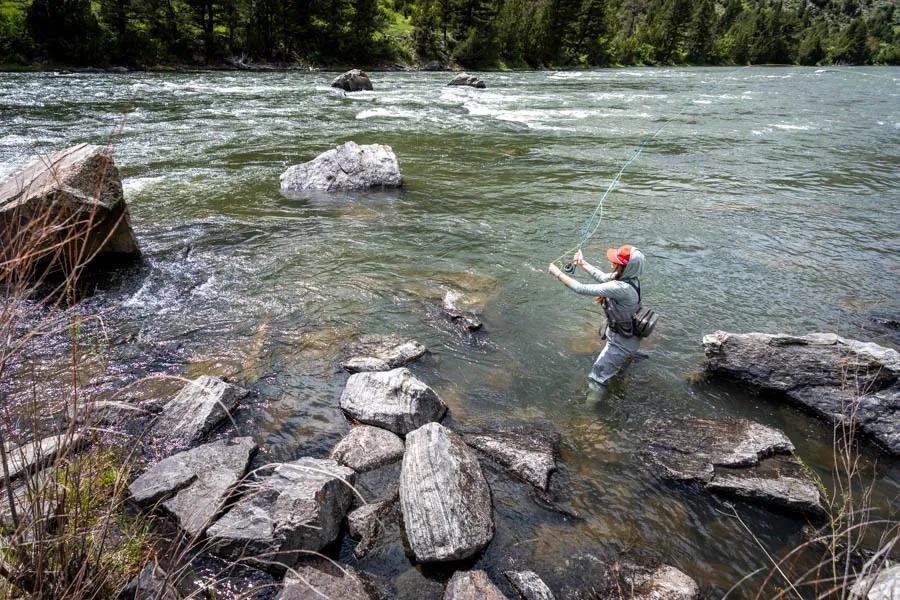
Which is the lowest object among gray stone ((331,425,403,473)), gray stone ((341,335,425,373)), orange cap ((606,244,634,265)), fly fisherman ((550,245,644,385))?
gray stone ((331,425,403,473))

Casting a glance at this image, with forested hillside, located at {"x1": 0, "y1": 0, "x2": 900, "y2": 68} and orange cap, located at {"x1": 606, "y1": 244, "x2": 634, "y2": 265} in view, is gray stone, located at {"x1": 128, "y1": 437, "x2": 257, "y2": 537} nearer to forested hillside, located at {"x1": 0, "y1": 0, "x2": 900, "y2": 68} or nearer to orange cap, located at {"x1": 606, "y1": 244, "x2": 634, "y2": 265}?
orange cap, located at {"x1": 606, "y1": 244, "x2": 634, "y2": 265}

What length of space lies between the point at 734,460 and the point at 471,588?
3.19m

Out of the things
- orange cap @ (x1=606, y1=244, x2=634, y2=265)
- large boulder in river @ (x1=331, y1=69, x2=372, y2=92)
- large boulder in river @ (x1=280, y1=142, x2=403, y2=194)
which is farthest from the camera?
large boulder in river @ (x1=331, y1=69, x2=372, y2=92)

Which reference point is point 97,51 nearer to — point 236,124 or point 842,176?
point 236,124

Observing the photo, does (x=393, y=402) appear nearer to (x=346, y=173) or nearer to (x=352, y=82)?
(x=346, y=173)

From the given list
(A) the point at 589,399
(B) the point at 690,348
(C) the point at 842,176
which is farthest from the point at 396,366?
(C) the point at 842,176

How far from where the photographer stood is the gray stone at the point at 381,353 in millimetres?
6332

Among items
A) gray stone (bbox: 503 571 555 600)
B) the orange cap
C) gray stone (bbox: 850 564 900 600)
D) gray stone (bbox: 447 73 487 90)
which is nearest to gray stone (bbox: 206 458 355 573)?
gray stone (bbox: 503 571 555 600)

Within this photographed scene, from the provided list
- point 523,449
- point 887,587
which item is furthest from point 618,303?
point 887,587

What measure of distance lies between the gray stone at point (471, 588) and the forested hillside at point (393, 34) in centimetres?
4678

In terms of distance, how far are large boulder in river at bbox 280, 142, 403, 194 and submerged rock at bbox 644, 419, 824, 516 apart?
995cm

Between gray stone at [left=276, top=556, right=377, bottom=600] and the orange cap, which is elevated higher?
the orange cap

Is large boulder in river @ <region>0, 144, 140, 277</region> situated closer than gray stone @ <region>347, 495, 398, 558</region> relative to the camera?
No

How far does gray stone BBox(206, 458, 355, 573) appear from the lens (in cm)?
369
